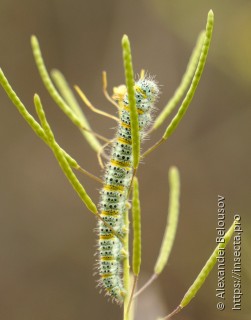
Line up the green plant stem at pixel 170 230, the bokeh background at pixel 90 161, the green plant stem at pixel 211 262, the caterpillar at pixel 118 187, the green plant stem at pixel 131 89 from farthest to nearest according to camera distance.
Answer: the bokeh background at pixel 90 161, the green plant stem at pixel 170 230, the caterpillar at pixel 118 187, the green plant stem at pixel 211 262, the green plant stem at pixel 131 89

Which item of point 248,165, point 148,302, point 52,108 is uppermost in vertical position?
point 52,108

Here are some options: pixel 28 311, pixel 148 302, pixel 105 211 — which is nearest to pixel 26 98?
pixel 28 311

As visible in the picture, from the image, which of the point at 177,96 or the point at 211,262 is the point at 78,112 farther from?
the point at 211,262

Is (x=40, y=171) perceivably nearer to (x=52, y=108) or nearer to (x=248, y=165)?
(x=52, y=108)

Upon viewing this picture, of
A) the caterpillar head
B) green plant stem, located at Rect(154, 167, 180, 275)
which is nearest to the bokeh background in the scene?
green plant stem, located at Rect(154, 167, 180, 275)

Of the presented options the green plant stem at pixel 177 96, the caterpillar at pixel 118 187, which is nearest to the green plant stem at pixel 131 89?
the caterpillar at pixel 118 187

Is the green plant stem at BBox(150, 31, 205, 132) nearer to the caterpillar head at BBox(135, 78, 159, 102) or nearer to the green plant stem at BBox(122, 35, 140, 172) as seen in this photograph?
the caterpillar head at BBox(135, 78, 159, 102)

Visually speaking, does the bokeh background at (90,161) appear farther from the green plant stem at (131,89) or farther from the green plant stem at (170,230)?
the green plant stem at (131,89)
